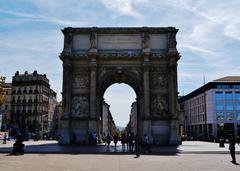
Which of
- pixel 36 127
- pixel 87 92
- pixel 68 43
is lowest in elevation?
pixel 36 127

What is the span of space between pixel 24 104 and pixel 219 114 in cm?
4664

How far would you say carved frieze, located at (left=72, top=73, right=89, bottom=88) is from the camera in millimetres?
39938

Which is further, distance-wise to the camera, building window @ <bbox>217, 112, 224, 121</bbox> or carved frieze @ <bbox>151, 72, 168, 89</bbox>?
building window @ <bbox>217, 112, 224, 121</bbox>

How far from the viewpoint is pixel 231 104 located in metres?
74.1

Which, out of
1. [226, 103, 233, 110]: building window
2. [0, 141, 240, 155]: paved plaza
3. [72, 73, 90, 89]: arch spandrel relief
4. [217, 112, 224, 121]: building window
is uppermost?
[72, 73, 90, 89]: arch spandrel relief

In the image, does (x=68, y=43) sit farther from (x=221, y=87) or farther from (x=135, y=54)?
(x=221, y=87)

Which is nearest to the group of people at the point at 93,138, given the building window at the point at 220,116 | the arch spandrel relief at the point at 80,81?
the arch spandrel relief at the point at 80,81

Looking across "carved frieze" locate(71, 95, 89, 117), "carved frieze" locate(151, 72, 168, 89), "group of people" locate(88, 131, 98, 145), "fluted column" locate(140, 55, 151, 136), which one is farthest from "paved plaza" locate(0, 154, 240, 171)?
"carved frieze" locate(151, 72, 168, 89)

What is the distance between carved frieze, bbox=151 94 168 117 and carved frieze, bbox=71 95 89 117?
8005 millimetres

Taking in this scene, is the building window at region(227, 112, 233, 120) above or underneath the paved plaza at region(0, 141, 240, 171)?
above

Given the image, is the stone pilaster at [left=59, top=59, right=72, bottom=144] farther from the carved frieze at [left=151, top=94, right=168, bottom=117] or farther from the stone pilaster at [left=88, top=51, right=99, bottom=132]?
the carved frieze at [left=151, top=94, right=168, bottom=117]

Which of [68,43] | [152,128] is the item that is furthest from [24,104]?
[152,128]

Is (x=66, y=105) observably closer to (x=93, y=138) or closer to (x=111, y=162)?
(x=93, y=138)

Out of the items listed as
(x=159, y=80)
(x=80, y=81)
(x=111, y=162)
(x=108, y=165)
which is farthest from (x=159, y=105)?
(x=108, y=165)
